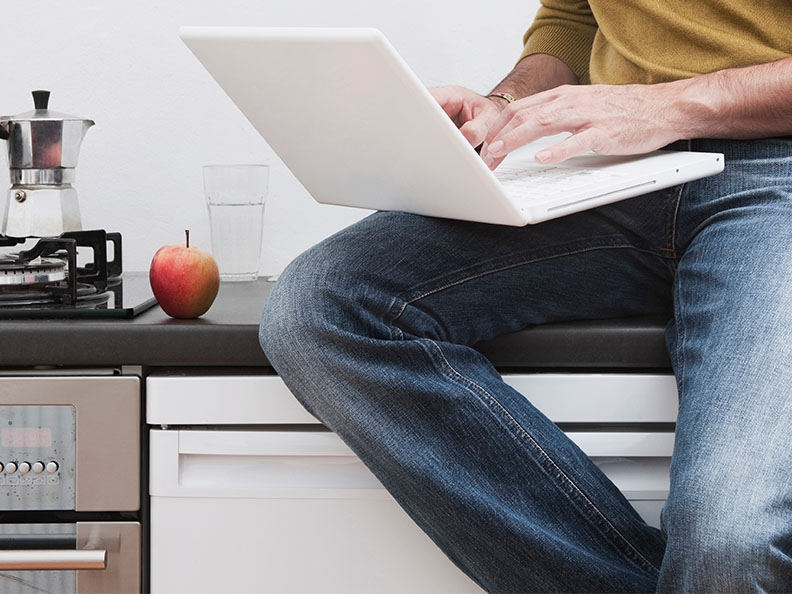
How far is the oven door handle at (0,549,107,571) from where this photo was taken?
1.06m

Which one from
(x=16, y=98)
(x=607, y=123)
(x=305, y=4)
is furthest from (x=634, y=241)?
(x=16, y=98)

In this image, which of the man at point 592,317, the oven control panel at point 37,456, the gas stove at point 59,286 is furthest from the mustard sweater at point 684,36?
the oven control panel at point 37,456

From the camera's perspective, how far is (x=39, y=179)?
139 cm

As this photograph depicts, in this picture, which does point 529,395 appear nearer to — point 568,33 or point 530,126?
point 530,126

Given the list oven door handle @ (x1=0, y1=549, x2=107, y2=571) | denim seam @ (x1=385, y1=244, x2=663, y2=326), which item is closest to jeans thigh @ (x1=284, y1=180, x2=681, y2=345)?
denim seam @ (x1=385, y1=244, x2=663, y2=326)

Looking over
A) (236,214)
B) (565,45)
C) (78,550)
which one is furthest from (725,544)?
(236,214)

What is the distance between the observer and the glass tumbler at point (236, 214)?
152 cm

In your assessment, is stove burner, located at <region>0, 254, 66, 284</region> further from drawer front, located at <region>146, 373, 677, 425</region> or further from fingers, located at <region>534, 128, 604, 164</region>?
fingers, located at <region>534, 128, 604, 164</region>

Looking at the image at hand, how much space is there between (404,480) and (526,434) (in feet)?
0.43

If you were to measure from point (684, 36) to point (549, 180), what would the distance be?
312mm

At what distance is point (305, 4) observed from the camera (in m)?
1.58

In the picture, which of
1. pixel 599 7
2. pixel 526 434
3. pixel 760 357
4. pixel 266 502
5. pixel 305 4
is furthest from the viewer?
pixel 305 4

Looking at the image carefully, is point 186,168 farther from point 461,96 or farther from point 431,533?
point 431,533

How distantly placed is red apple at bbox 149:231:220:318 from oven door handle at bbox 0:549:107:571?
11.4 inches
